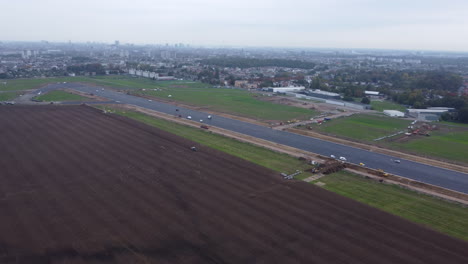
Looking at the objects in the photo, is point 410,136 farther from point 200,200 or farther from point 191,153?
point 200,200

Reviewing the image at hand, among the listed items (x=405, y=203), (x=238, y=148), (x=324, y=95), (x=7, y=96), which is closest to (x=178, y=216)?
(x=238, y=148)

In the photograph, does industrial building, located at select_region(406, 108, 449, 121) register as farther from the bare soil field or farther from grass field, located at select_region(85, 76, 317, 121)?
the bare soil field

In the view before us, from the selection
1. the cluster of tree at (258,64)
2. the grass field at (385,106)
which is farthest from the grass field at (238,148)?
the cluster of tree at (258,64)

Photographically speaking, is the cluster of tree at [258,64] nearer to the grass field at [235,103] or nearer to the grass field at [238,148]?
the grass field at [235,103]

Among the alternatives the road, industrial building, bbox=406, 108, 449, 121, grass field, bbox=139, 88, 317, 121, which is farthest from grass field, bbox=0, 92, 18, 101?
industrial building, bbox=406, 108, 449, 121

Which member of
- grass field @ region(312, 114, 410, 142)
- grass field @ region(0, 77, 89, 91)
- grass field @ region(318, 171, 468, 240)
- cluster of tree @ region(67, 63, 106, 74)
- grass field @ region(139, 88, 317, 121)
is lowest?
grass field @ region(318, 171, 468, 240)

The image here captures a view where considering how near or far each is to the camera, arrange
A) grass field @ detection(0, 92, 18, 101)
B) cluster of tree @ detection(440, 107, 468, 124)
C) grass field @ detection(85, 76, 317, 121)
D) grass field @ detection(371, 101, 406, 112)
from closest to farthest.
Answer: cluster of tree @ detection(440, 107, 468, 124) < grass field @ detection(85, 76, 317, 121) < grass field @ detection(0, 92, 18, 101) < grass field @ detection(371, 101, 406, 112)

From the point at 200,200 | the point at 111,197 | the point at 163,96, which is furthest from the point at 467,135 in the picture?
the point at 163,96
